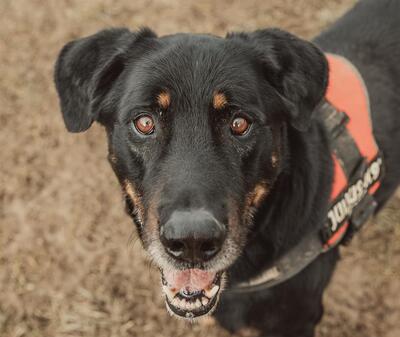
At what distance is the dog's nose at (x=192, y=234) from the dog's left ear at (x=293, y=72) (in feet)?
2.36

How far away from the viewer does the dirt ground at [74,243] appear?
12.4ft

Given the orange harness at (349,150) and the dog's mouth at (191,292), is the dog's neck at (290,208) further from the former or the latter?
the dog's mouth at (191,292)

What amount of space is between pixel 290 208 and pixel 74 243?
199cm

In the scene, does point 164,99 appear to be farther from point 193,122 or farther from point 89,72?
point 89,72

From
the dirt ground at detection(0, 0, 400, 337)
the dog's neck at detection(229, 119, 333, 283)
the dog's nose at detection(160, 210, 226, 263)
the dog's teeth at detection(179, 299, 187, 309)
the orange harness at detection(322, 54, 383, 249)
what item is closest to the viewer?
the dog's nose at detection(160, 210, 226, 263)

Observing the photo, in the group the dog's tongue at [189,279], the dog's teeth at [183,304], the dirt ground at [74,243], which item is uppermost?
the dog's tongue at [189,279]

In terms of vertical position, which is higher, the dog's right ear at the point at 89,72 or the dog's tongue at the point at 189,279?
the dog's right ear at the point at 89,72

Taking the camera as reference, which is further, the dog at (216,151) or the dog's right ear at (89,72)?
the dog's right ear at (89,72)

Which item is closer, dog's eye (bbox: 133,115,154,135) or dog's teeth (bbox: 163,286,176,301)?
dog's eye (bbox: 133,115,154,135)

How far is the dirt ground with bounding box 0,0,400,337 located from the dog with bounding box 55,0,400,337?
96cm

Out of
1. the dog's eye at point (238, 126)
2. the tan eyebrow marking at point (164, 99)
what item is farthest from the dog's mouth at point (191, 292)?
the tan eyebrow marking at point (164, 99)

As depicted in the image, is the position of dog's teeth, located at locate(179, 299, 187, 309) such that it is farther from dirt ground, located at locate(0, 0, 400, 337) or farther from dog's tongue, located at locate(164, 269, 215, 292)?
dirt ground, located at locate(0, 0, 400, 337)

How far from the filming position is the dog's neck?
271 centimetres

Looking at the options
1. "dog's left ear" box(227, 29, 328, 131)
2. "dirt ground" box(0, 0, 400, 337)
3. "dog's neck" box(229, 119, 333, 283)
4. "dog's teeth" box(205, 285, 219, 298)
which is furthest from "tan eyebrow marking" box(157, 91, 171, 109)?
"dirt ground" box(0, 0, 400, 337)
